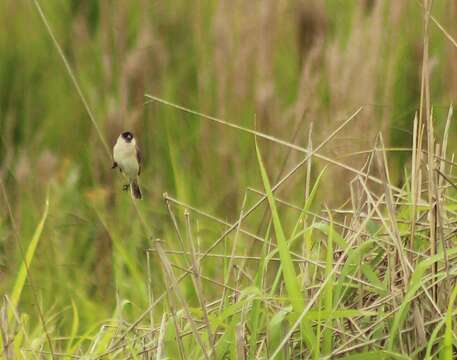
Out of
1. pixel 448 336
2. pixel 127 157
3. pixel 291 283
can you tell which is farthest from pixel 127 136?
pixel 448 336

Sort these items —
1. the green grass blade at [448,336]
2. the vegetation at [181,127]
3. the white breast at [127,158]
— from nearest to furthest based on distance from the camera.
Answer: the green grass blade at [448,336] → the white breast at [127,158] → the vegetation at [181,127]

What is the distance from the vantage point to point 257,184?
13.7 ft

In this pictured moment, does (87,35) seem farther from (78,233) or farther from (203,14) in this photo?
(78,233)

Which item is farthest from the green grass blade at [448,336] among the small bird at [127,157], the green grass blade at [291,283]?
the small bird at [127,157]

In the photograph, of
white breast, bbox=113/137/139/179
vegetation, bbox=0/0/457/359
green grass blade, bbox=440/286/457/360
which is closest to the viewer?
green grass blade, bbox=440/286/457/360

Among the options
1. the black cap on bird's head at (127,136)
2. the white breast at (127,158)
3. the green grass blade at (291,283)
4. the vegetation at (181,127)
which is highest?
the black cap on bird's head at (127,136)

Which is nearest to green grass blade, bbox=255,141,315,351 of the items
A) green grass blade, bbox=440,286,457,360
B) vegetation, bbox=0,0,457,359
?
green grass blade, bbox=440,286,457,360

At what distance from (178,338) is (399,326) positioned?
39cm

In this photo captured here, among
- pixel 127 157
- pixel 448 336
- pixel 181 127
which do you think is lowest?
pixel 181 127

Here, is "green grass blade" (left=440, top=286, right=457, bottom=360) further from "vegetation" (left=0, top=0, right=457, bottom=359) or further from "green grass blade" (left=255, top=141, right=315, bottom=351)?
"vegetation" (left=0, top=0, right=457, bottom=359)

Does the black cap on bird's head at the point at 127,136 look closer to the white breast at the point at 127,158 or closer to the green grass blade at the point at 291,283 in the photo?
the white breast at the point at 127,158

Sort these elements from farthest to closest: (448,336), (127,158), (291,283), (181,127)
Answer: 1. (181,127)
2. (127,158)
3. (291,283)
4. (448,336)

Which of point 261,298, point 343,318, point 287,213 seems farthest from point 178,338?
point 287,213

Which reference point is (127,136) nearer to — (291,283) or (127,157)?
(127,157)
